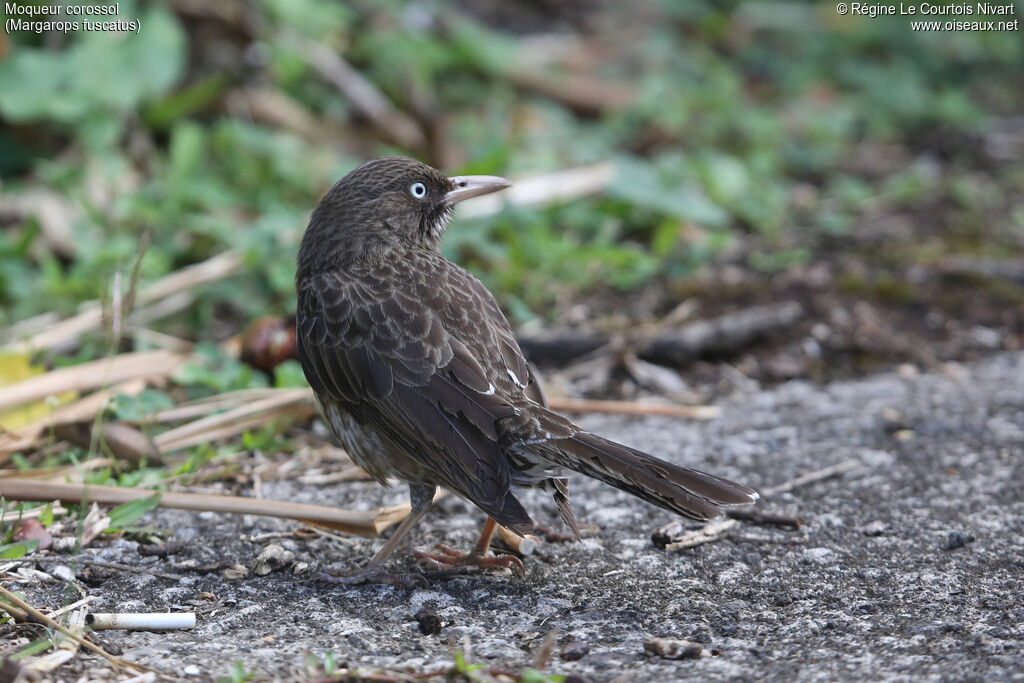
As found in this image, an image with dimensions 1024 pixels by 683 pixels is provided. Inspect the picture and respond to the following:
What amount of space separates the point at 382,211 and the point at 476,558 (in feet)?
5.03

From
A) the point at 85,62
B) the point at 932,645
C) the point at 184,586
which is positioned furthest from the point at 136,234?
the point at 932,645

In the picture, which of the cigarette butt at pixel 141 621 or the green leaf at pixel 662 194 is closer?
the cigarette butt at pixel 141 621

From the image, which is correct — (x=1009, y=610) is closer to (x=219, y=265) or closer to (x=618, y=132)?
(x=219, y=265)

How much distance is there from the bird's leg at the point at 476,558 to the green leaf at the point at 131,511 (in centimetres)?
96

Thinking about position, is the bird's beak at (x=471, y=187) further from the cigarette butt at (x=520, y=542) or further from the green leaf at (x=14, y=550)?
the green leaf at (x=14, y=550)

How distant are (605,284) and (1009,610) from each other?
145 inches

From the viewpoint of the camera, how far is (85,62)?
6910 millimetres

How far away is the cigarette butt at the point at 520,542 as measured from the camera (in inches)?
152

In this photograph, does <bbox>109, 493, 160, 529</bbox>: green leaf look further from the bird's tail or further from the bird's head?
the bird's tail

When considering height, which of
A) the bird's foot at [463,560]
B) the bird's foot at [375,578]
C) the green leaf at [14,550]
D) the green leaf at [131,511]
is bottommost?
the bird's foot at [375,578]

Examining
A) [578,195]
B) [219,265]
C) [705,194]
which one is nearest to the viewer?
[219,265]

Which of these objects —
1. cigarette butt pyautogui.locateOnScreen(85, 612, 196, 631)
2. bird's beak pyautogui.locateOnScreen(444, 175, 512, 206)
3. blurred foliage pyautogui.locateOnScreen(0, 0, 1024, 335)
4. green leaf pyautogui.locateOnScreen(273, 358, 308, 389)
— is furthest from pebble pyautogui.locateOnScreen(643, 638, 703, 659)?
blurred foliage pyautogui.locateOnScreen(0, 0, 1024, 335)

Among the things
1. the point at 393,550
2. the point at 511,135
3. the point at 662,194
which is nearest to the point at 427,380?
the point at 393,550

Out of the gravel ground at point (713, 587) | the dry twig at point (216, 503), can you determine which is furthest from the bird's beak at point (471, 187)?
the dry twig at point (216, 503)
